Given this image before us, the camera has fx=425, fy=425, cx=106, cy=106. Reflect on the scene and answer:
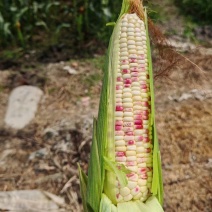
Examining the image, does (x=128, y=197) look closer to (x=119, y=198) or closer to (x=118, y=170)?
(x=119, y=198)

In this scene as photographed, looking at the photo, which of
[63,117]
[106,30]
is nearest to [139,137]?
[63,117]

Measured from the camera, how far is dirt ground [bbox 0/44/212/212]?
109 inches

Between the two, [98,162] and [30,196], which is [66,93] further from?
[98,162]

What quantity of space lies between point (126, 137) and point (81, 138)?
162 centimetres

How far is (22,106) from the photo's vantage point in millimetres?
3865

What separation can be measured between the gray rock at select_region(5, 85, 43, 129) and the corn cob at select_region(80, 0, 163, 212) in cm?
206

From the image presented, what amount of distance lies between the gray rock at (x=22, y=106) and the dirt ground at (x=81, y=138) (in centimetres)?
6

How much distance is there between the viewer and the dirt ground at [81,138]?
2760 millimetres

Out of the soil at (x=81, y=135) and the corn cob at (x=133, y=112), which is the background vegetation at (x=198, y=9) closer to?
the soil at (x=81, y=135)

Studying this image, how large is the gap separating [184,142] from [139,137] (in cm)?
150

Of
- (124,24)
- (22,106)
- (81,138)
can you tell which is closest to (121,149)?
(124,24)

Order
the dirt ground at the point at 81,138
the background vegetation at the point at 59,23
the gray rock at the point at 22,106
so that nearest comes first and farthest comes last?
1. the dirt ground at the point at 81,138
2. the gray rock at the point at 22,106
3. the background vegetation at the point at 59,23

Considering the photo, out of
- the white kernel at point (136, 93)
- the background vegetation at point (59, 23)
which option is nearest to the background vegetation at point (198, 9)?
the background vegetation at point (59, 23)

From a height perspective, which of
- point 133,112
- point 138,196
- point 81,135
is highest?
point 133,112
